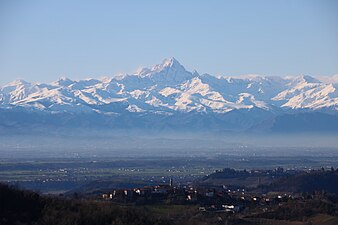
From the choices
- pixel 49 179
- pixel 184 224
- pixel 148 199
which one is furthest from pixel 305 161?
pixel 184 224

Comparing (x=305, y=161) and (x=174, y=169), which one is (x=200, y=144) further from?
(x=174, y=169)

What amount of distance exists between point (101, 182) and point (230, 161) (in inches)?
1691

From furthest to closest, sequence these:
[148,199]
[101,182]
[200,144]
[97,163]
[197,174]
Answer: [200,144] < [97,163] < [197,174] < [101,182] < [148,199]

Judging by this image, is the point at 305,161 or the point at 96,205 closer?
the point at 96,205

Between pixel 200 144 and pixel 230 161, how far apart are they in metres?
73.3

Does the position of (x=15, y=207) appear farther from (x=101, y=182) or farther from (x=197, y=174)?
(x=197, y=174)

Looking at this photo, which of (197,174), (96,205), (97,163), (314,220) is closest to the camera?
(96,205)

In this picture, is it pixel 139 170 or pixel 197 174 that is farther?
pixel 139 170

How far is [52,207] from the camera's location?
35250 mm

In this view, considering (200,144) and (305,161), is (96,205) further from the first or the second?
(200,144)

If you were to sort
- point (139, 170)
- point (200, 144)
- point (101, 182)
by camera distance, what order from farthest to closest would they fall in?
point (200, 144), point (139, 170), point (101, 182)

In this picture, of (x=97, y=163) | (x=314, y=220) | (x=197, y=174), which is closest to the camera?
(x=314, y=220)

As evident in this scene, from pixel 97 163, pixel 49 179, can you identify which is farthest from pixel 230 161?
pixel 49 179

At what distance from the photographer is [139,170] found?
3994 inches
